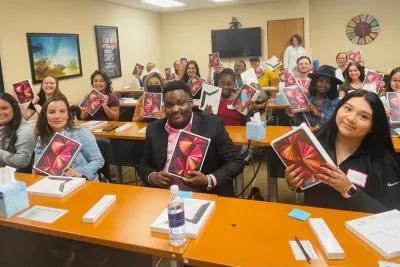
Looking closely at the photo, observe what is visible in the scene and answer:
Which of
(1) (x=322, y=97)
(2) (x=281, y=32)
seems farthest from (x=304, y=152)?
(2) (x=281, y=32)

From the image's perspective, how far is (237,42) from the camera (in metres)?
9.41

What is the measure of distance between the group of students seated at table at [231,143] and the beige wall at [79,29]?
305cm

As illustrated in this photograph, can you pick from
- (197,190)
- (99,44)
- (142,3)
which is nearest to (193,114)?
(197,190)

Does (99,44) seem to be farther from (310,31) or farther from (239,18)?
(310,31)

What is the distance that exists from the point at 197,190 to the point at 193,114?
526 mm

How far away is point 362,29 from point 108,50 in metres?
6.70

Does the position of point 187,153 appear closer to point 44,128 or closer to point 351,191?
point 351,191

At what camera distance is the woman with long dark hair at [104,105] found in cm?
408

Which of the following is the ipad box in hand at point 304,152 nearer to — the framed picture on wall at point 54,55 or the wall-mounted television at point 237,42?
the framed picture on wall at point 54,55

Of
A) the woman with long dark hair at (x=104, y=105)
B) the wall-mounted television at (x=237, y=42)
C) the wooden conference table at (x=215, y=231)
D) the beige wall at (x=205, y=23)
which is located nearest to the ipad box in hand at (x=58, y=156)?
the wooden conference table at (x=215, y=231)

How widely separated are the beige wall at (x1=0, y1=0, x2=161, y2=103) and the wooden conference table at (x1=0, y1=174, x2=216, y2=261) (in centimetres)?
418

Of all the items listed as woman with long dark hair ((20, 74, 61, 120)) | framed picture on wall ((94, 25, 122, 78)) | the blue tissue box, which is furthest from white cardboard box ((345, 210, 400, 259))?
framed picture on wall ((94, 25, 122, 78))

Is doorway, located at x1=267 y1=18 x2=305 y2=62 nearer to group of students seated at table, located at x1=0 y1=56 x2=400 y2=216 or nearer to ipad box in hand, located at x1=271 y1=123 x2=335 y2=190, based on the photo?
group of students seated at table, located at x1=0 y1=56 x2=400 y2=216

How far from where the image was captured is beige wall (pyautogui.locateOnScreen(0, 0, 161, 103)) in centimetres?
515
